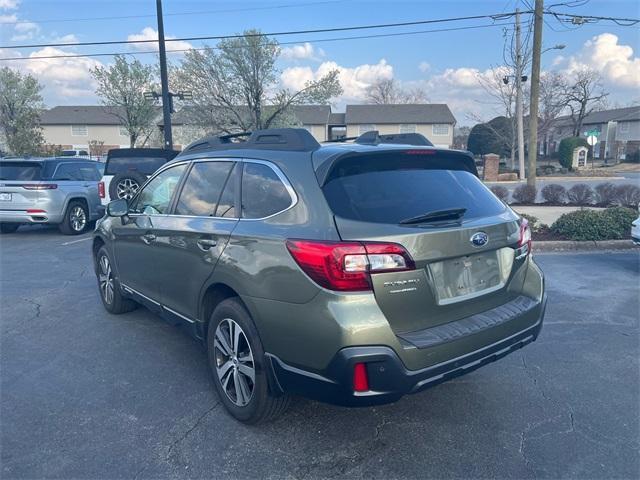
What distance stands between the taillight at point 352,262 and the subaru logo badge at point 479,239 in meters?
0.53

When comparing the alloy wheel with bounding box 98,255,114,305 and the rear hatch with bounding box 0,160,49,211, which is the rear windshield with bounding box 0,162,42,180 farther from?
the alloy wheel with bounding box 98,255,114,305

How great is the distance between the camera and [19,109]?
109 feet

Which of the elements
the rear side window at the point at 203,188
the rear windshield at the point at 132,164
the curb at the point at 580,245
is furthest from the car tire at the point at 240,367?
the rear windshield at the point at 132,164

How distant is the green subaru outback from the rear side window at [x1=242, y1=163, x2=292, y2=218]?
10 millimetres

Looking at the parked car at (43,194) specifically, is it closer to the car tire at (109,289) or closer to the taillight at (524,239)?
the car tire at (109,289)

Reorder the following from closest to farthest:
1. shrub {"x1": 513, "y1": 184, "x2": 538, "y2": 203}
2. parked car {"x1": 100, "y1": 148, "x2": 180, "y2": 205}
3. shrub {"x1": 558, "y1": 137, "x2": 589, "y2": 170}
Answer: parked car {"x1": 100, "y1": 148, "x2": 180, "y2": 205} < shrub {"x1": 513, "y1": 184, "x2": 538, "y2": 203} < shrub {"x1": 558, "y1": 137, "x2": 589, "y2": 170}

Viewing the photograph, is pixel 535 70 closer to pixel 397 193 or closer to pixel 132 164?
pixel 132 164

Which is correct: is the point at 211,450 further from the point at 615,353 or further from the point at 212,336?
the point at 615,353

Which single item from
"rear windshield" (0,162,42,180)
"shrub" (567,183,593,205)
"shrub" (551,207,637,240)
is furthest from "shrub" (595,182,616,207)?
"rear windshield" (0,162,42,180)

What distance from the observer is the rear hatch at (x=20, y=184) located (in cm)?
1022

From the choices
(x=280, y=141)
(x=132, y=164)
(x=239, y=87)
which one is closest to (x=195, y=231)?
(x=280, y=141)

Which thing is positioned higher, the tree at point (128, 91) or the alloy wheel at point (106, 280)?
the tree at point (128, 91)

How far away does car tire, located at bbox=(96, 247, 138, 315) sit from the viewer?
5199 mm

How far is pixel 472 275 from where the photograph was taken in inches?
113
